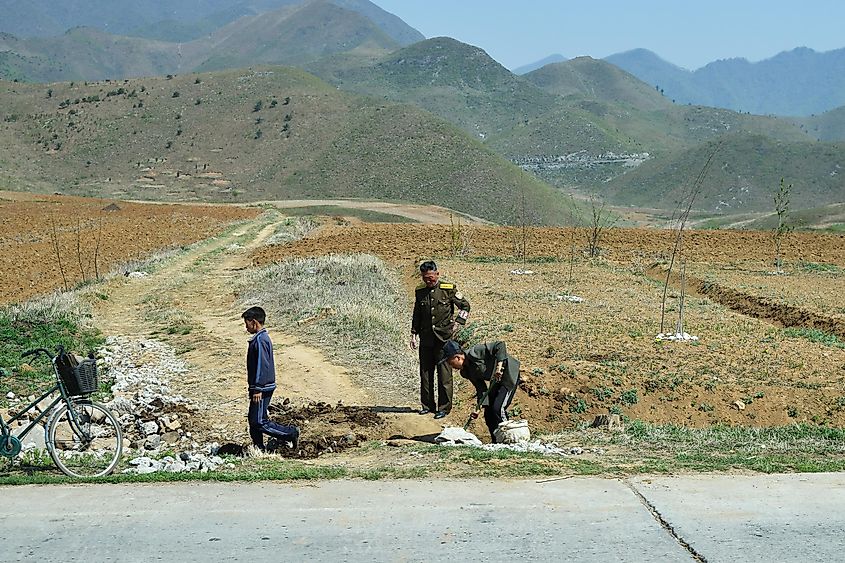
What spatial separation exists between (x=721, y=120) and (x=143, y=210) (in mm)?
162290

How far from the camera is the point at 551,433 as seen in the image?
970 centimetres

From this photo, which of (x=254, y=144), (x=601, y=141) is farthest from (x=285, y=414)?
(x=601, y=141)

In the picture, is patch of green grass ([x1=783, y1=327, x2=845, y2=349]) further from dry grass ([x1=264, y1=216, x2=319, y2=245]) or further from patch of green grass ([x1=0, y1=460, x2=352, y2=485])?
dry grass ([x1=264, y1=216, x2=319, y2=245])

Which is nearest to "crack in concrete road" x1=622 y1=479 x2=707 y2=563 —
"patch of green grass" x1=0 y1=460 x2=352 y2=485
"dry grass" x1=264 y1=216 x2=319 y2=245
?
"patch of green grass" x1=0 y1=460 x2=352 y2=485

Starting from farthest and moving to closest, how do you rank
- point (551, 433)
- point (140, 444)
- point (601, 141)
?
point (601, 141) < point (551, 433) < point (140, 444)

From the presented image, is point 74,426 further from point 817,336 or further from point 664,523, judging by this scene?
point 817,336

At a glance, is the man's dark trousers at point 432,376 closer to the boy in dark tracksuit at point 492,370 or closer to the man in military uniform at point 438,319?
the man in military uniform at point 438,319

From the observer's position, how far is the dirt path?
1104cm

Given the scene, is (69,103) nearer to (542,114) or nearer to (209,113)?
(209,113)

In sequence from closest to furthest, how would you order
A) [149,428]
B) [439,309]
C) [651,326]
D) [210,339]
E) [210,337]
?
[149,428]
[439,309]
[210,339]
[210,337]
[651,326]

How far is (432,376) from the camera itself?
10.1 m

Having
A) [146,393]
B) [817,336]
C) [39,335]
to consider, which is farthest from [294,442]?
[817,336]

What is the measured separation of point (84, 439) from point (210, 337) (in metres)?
7.16

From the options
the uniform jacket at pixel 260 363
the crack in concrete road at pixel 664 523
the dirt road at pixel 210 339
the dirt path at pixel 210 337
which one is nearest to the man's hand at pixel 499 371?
the dirt road at pixel 210 339
